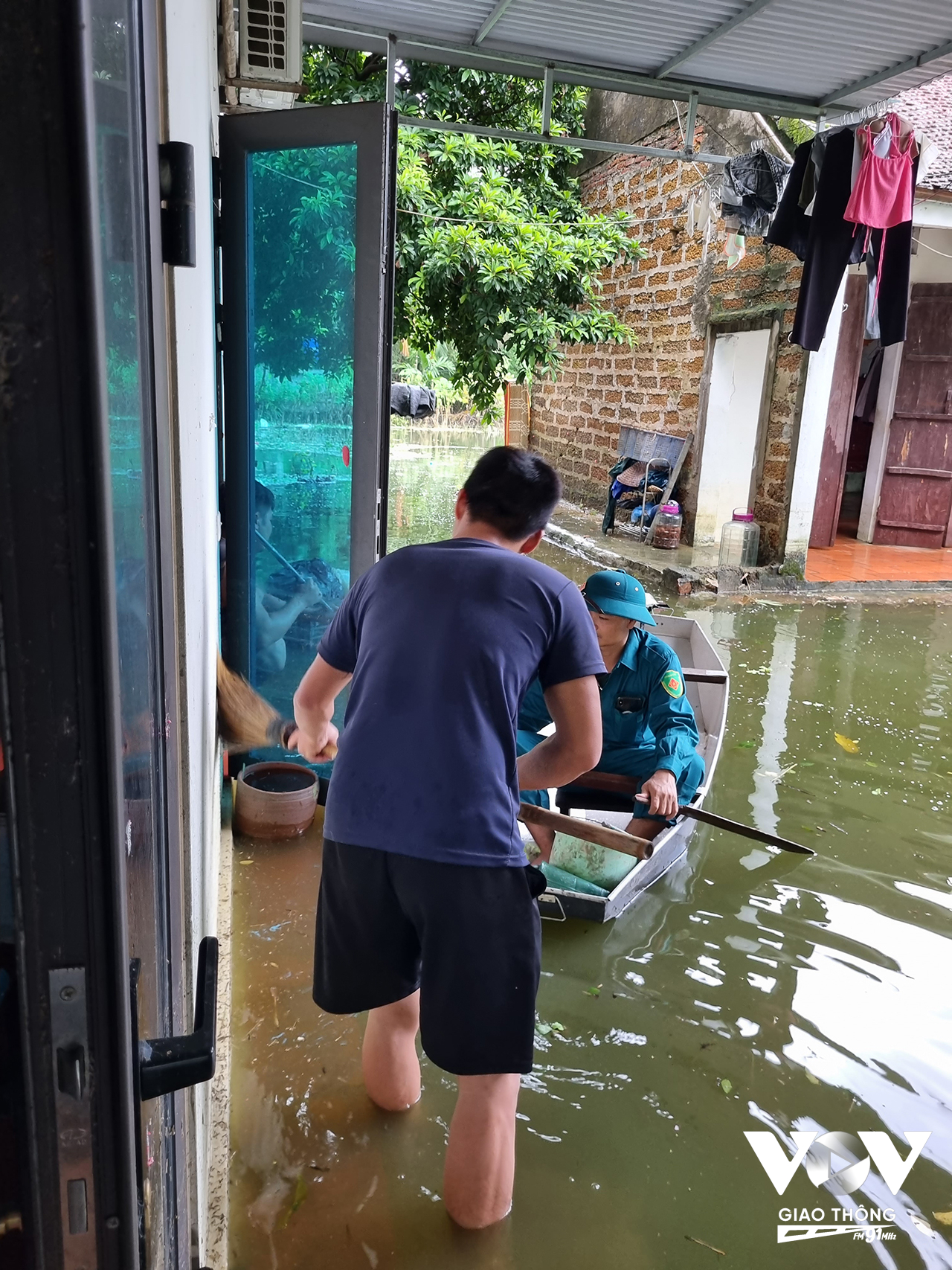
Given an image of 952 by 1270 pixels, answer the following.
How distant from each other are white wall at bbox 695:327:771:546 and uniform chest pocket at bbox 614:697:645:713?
7.07m

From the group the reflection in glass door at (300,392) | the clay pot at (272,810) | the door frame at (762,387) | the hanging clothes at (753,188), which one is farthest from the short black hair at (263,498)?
the door frame at (762,387)

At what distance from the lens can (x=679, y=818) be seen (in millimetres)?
3740

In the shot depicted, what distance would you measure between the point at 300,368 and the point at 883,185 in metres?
5.16

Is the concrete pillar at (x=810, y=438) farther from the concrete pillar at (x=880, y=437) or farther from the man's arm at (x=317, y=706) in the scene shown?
the man's arm at (x=317, y=706)

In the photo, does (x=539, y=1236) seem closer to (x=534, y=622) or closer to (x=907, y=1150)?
(x=907, y=1150)

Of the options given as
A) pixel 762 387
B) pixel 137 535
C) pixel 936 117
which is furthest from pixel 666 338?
pixel 137 535

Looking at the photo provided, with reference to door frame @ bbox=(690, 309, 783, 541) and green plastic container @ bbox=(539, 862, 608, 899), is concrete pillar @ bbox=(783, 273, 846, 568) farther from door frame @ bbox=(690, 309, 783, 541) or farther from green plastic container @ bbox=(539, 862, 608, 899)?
green plastic container @ bbox=(539, 862, 608, 899)

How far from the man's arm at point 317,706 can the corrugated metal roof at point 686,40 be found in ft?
16.8

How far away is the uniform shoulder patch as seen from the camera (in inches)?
139

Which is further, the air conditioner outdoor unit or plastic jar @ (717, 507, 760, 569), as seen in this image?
plastic jar @ (717, 507, 760, 569)

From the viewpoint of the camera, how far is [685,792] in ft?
12.2

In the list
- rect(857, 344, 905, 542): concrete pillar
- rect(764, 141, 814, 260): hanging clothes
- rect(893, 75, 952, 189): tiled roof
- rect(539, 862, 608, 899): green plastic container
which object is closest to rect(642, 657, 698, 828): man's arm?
rect(539, 862, 608, 899): green plastic container

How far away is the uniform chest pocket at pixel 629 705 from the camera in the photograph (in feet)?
11.8

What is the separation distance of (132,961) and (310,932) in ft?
8.74
